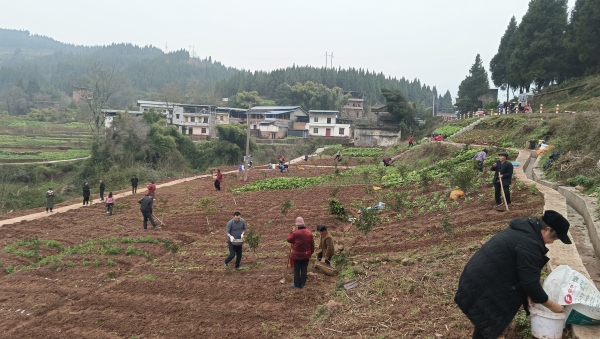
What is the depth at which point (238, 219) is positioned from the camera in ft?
33.9

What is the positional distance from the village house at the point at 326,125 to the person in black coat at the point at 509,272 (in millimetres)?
65067

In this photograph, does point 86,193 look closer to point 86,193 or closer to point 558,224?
point 86,193

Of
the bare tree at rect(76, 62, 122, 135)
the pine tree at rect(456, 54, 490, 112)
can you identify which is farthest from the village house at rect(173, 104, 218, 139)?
the pine tree at rect(456, 54, 490, 112)

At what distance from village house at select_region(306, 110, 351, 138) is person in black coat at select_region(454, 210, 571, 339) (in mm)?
65067

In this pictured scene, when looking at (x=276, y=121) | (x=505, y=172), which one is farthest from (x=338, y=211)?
(x=276, y=121)

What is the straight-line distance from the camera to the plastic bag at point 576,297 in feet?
13.5

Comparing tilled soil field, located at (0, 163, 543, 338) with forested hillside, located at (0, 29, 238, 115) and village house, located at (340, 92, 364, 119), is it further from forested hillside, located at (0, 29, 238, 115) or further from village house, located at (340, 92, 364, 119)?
forested hillside, located at (0, 29, 238, 115)

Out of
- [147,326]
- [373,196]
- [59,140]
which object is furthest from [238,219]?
[59,140]

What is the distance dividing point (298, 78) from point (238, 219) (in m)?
100

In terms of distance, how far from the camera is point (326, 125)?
69250mm

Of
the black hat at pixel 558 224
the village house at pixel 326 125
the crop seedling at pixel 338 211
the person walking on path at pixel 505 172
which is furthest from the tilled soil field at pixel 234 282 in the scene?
the village house at pixel 326 125

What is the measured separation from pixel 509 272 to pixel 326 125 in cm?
6584

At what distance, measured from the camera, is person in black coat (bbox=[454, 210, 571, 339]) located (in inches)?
150

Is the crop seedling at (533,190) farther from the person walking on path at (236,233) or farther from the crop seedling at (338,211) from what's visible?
the person walking on path at (236,233)
